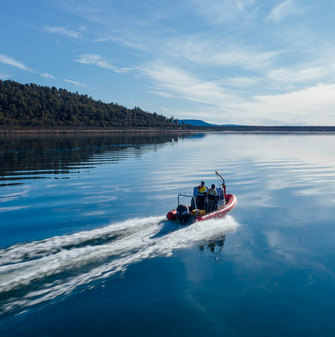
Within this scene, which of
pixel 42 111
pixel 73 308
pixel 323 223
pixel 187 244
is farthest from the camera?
pixel 42 111

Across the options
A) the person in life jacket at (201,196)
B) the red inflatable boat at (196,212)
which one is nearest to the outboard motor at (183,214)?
the red inflatable boat at (196,212)

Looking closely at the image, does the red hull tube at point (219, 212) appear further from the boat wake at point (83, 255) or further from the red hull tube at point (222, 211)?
the boat wake at point (83, 255)

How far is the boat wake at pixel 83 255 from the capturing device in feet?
29.9

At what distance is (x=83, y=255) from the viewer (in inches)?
444

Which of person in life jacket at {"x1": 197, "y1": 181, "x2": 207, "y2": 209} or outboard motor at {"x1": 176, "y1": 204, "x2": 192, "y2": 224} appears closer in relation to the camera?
outboard motor at {"x1": 176, "y1": 204, "x2": 192, "y2": 224}

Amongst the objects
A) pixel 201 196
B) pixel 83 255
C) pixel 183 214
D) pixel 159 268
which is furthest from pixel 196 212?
pixel 83 255

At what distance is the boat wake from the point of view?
29.9ft

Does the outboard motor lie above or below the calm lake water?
above

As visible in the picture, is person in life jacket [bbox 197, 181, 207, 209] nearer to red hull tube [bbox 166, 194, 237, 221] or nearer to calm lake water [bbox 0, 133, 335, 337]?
red hull tube [bbox 166, 194, 237, 221]

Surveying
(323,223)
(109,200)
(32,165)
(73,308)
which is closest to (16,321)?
(73,308)

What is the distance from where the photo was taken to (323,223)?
16828 millimetres

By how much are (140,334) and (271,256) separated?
23.7ft

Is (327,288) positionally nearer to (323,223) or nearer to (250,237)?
(250,237)

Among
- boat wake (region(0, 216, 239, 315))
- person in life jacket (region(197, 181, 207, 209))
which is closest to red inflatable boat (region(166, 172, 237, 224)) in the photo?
person in life jacket (region(197, 181, 207, 209))
